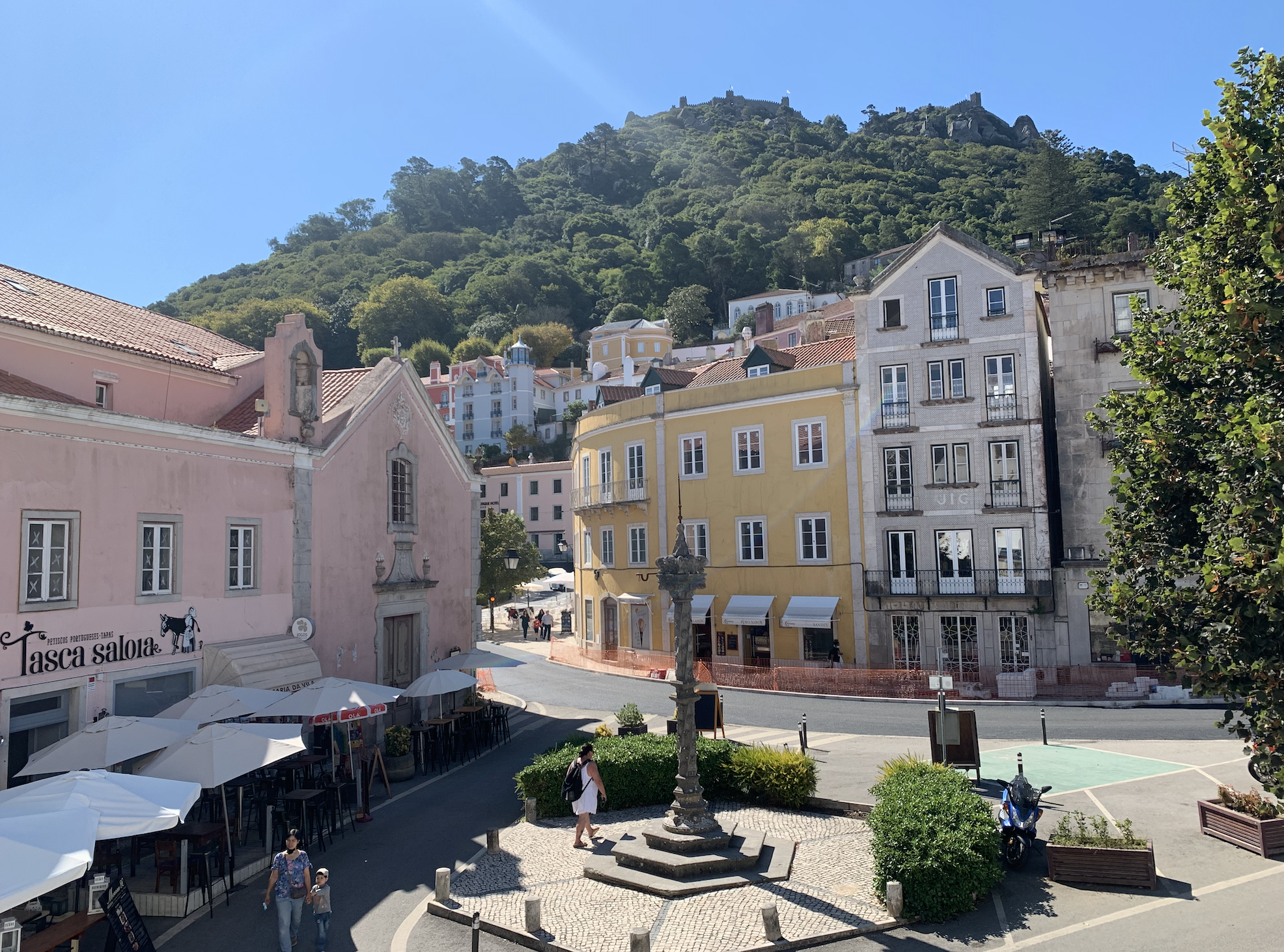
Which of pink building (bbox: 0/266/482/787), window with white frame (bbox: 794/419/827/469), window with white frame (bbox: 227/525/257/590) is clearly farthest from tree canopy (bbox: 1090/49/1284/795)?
window with white frame (bbox: 794/419/827/469)

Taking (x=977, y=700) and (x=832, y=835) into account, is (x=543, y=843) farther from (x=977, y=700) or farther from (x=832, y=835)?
(x=977, y=700)

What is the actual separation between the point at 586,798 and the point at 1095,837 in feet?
23.4

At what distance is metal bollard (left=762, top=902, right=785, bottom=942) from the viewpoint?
10.2 metres

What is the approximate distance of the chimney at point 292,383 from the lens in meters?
20.1

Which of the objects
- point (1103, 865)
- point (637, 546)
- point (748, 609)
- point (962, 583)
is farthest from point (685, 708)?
point (637, 546)

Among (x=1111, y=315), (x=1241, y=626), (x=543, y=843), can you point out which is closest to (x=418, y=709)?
(x=543, y=843)

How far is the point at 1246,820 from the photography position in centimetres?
1225

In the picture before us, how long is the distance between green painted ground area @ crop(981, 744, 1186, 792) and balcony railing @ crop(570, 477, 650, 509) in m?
21.4

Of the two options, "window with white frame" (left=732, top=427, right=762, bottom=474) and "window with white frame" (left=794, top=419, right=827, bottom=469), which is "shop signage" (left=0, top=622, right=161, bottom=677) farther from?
"window with white frame" (left=794, top=419, right=827, bottom=469)

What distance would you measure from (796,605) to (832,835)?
1909 cm

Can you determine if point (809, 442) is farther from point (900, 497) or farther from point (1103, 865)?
point (1103, 865)

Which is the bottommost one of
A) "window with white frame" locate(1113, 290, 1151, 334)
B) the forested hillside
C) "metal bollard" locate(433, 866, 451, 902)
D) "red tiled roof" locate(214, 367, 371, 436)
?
"metal bollard" locate(433, 866, 451, 902)

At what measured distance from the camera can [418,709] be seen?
23.9 meters

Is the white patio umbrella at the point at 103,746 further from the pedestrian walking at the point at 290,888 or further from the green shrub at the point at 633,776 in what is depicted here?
the green shrub at the point at 633,776
